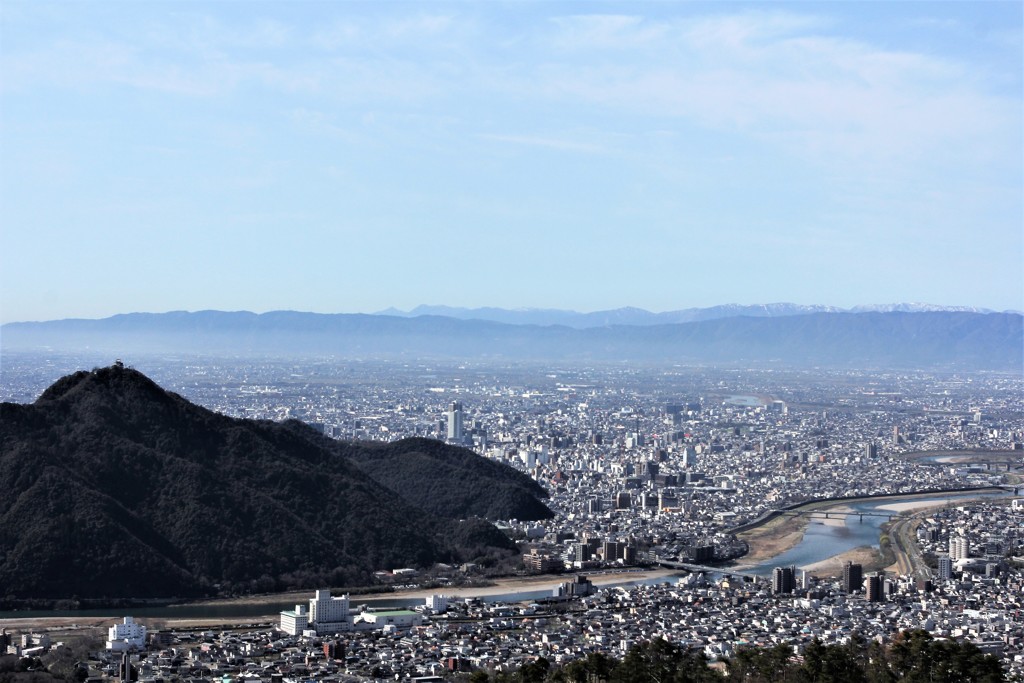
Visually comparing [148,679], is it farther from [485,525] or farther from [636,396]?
[636,396]

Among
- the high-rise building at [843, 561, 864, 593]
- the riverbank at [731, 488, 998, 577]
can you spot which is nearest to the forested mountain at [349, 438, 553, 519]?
the riverbank at [731, 488, 998, 577]

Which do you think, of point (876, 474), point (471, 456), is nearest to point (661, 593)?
point (471, 456)

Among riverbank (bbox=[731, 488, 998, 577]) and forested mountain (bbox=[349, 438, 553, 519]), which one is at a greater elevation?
forested mountain (bbox=[349, 438, 553, 519])

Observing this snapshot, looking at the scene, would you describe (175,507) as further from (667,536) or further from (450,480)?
(667,536)

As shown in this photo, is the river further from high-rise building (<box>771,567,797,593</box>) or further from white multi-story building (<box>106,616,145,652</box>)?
white multi-story building (<box>106,616,145,652</box>)

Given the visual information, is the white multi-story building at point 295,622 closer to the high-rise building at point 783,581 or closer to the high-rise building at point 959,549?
the high-rise building at point 783,581

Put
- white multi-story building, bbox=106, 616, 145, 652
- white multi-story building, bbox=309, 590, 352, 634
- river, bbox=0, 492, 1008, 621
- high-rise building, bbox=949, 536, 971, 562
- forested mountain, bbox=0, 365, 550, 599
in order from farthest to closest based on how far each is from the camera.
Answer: high-rise building, bbox=949, 536, 971, 562
forested mountain, bbox=0, 365, 550, 599
river, bbox=0, 492, 1008, 621
white multi-story building, bbox=309, 590, 352, 634
white multi-story building, bbox=106, 616, 145, 652
